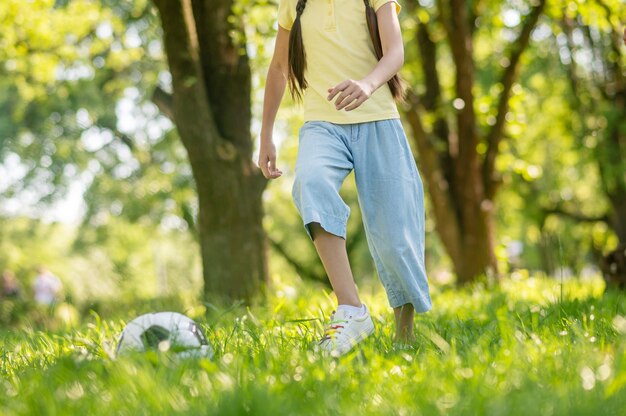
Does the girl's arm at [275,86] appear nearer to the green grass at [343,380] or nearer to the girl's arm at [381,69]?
the girl's arm at [381,69]

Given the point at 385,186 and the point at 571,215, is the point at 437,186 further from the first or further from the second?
the point at 571,215

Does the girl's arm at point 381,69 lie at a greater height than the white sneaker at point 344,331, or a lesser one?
greater

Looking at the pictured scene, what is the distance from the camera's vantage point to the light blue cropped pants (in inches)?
129

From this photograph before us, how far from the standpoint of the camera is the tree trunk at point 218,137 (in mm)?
6477

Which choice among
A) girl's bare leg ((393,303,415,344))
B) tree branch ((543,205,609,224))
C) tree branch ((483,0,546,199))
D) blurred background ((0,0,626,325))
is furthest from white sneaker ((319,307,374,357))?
tree branch ((543,205,609,224))

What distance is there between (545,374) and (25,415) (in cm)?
133

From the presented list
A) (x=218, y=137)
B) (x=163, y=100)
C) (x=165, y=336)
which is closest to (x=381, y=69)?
(x=165, y=336)

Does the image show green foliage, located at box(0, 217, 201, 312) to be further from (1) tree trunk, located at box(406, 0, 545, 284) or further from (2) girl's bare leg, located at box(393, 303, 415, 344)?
(2) girl's bare leg, located at box(393, 303, 415, 344)

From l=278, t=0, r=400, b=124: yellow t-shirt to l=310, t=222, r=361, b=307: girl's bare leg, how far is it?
0.51m

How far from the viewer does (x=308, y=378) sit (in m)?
2.24

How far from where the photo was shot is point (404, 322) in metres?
3.38

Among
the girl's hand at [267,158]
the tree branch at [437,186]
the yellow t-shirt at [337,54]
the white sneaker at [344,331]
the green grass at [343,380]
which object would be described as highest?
the yellow t-shirt at [337,54]

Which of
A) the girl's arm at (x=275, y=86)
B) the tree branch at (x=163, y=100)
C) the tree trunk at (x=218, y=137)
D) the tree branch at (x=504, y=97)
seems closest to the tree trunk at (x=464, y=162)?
the tree branch at (x=504, y=97)

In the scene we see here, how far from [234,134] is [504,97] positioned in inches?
147
